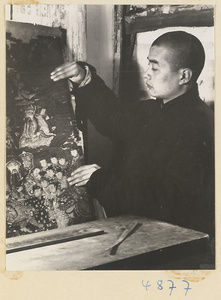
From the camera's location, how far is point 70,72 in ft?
5.53

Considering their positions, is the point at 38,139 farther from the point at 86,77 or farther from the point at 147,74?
the point at 147,74

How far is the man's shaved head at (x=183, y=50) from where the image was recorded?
5.45 feet

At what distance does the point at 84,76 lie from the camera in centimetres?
169

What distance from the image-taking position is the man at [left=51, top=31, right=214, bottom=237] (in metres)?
1.65

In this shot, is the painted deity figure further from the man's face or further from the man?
the man's face

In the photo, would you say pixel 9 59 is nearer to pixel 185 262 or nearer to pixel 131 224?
pixel 131 224

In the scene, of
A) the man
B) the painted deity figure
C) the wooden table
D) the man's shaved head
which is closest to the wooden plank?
the wooden table

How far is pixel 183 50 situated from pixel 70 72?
1.35ft

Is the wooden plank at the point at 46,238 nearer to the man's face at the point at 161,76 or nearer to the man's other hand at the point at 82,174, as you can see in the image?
the man's other hand at the point at 82,174

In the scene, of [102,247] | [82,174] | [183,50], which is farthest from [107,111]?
[102,247]

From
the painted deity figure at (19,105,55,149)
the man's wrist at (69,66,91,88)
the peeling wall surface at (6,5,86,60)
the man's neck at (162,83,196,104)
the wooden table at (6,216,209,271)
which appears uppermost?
the peeling wall surface at (6,5,86,60)

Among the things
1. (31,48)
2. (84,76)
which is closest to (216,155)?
(84,76)

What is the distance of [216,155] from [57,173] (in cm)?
57

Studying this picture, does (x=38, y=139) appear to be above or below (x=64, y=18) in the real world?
below
